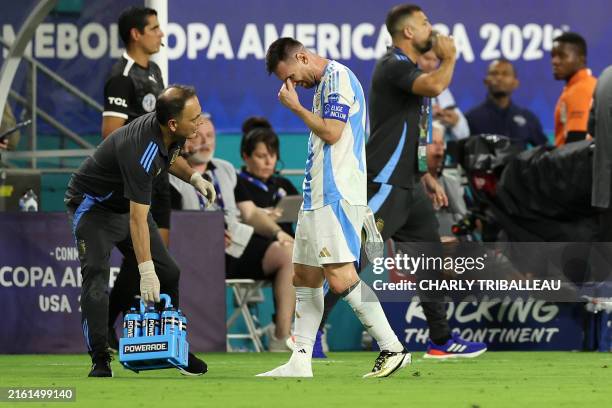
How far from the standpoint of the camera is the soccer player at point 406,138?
10.4m

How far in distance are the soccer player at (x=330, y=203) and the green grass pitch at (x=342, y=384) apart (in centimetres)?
24

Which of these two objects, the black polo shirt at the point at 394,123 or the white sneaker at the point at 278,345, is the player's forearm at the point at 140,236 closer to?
the black polo shirt at the point at 394,123

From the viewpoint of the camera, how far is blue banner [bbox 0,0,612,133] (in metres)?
14.9

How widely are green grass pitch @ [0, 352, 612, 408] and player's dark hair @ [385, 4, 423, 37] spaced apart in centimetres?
237

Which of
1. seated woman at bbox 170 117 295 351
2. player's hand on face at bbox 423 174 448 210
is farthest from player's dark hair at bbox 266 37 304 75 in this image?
seated woman at bbox 170 117 295 351

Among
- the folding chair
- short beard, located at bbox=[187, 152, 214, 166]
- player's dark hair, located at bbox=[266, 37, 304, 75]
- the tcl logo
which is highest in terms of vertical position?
player's dark hair, located at bbox=[266, 37, 304, 75]

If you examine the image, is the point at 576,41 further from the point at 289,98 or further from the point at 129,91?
the point at 289,98

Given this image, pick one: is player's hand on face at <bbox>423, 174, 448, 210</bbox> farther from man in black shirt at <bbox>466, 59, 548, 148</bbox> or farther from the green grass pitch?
man in black shirt at <bbox>466, 59, 548, 148</bbox>

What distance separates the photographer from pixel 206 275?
1248 cm

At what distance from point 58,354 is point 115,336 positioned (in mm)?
788

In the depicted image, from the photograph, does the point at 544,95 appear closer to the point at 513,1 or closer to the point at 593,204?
Result: the point at 513,1

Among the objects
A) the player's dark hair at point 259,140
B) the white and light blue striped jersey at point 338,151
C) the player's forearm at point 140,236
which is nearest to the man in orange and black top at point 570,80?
the player's dark hair at point 259,140

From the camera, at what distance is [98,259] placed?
8820 mm

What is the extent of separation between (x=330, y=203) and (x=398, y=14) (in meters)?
2.74
